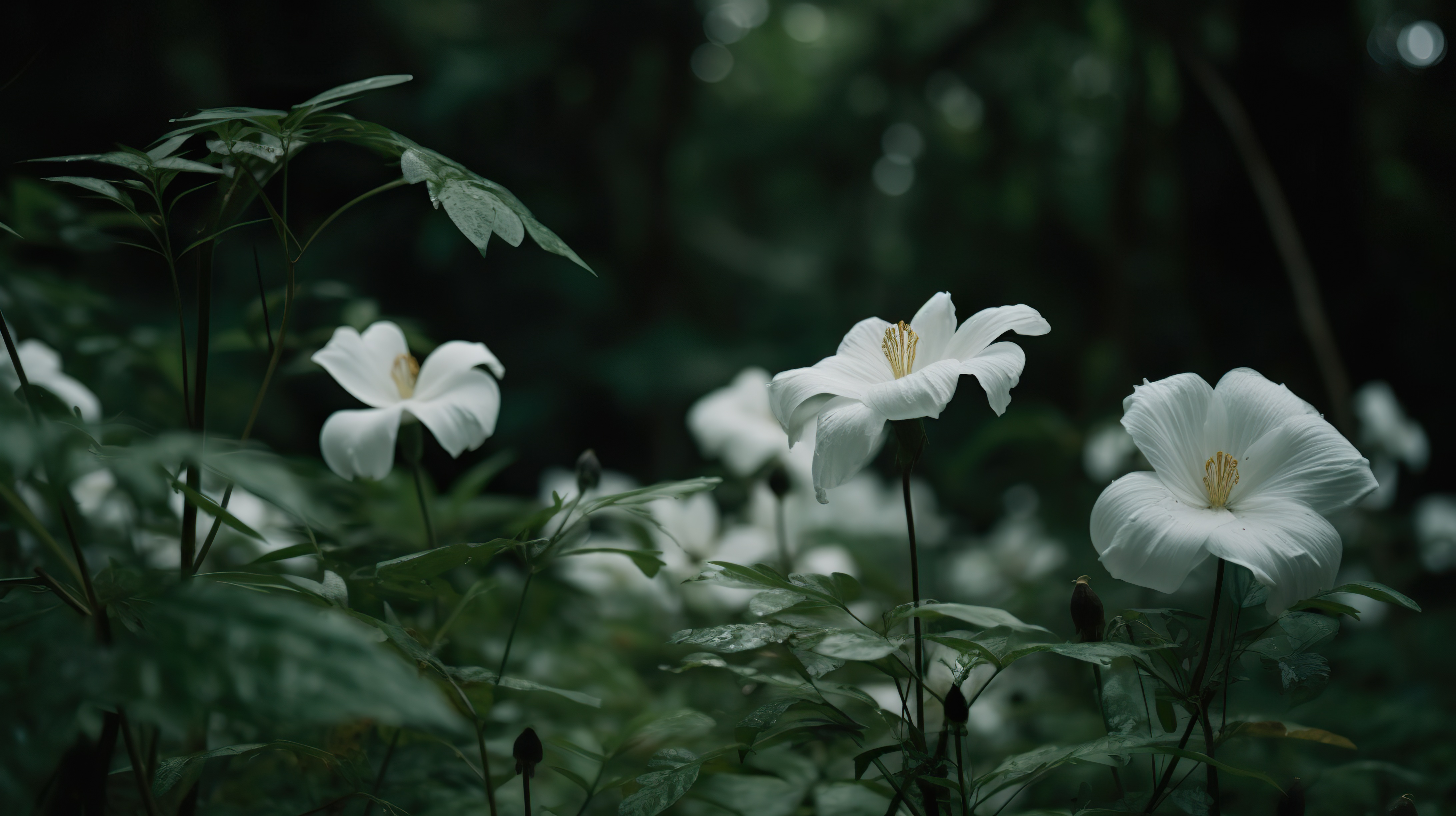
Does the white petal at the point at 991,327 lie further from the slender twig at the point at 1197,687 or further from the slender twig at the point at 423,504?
the slender twig at the point at 423,504

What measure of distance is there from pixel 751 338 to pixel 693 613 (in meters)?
2.30

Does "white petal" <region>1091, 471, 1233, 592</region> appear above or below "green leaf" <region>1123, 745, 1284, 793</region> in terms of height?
above

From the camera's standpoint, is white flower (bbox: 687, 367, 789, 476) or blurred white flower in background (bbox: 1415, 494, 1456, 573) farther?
blurred white flower in background (bbox: 1415, 494, 1456, 573)

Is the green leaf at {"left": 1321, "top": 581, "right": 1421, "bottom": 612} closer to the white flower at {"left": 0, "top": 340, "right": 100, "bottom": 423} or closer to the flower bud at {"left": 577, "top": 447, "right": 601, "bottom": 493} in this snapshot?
the flower bud at {"left": 577, "top": 447, "right": 601, "bottom": 493}

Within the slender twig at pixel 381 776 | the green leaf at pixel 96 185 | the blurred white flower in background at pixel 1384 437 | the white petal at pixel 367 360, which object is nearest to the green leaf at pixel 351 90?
the green leaf at pixel 96 185

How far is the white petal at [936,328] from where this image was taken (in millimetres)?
550

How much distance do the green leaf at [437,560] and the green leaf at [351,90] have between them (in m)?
0.26

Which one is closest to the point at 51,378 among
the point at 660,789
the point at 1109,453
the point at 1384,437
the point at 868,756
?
the point at 660,789

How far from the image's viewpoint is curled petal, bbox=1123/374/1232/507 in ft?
1.61

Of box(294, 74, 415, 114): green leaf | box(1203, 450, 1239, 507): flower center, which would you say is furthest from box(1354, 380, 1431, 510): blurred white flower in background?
box(294, 74, 415, 114): green leaf

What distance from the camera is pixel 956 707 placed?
0.45 metres

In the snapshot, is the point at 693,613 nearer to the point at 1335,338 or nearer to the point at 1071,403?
the point at 1335,338

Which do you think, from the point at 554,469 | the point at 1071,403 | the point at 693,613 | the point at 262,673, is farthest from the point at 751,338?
the point at 262,673

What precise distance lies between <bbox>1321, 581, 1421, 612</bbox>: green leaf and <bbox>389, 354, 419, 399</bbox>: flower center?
2.16 feet
